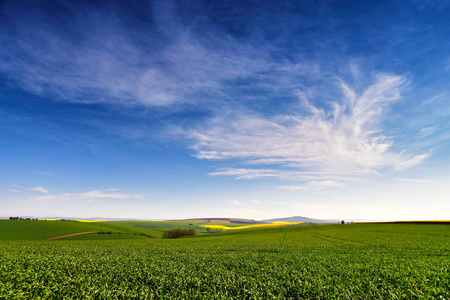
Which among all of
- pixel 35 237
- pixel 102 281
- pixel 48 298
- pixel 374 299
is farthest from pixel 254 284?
pixel 35 237

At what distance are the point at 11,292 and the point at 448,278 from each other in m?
22.2

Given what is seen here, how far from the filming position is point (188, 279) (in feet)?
39.2

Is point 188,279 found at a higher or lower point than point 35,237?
higher

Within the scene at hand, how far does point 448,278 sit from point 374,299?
6.61m

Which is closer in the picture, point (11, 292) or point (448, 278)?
point (11, 292)

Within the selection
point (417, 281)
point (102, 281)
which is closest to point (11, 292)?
point (102, 281)

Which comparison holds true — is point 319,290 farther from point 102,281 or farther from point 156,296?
point 102,281

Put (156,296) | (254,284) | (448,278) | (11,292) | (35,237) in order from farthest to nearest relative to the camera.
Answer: (35,237), (448,278), (254,284), (156,296), (11,292)

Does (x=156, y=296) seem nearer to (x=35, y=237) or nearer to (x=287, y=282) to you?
(x=287, y=282)

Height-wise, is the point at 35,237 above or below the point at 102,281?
below

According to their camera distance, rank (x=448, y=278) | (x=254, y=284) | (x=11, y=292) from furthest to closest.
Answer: (x=448, y=278) → (x=254, y=284) → (x=11, y=292)

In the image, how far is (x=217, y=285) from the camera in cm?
1120

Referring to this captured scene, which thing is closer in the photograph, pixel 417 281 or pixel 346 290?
pixel 346 290

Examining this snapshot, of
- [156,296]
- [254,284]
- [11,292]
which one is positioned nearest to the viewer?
[11,292]
